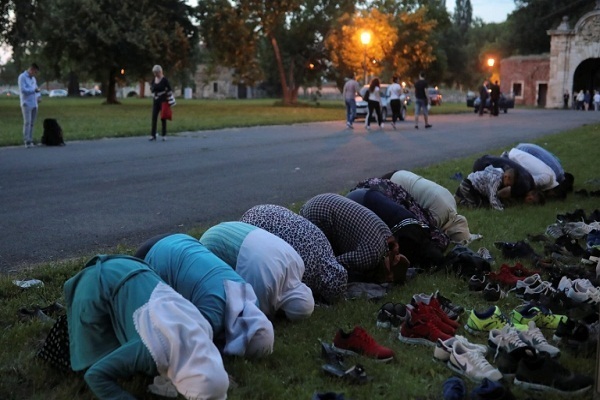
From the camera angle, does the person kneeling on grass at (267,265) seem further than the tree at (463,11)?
No

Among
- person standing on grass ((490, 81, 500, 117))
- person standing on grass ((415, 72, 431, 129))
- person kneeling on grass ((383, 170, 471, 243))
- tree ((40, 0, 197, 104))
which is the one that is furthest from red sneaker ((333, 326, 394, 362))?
tree ((40, 0, 197, 104))

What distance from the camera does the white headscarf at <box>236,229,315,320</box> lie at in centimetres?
420

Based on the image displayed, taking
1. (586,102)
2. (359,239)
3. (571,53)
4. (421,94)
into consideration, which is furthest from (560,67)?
(359,239)

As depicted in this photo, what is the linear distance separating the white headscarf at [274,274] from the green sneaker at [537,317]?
1.29m

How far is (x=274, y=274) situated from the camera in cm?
422

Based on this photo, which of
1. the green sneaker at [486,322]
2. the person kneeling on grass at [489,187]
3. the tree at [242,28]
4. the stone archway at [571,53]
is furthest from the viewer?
the stone archway at [571,53]

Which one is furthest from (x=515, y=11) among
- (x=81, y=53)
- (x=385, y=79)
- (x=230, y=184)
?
(x=230, y=184)

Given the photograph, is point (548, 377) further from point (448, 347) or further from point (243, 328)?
point (243, 328)

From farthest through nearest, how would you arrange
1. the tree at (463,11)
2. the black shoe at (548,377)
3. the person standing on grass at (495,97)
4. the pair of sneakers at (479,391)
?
the tree at (463,11) → the person standing on grass at (495,97) → the black shoe at (548,377) → the pair of sneakers at (479,391)

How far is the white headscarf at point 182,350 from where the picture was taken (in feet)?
10.2

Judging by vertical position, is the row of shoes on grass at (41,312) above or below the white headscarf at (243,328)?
below

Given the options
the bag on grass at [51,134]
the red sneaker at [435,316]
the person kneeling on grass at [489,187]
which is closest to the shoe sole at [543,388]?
the red sneaker at [435,316]

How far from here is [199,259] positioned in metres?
3.89

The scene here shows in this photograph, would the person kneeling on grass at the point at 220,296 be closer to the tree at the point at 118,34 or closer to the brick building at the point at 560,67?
the tree at the point at 118,34
